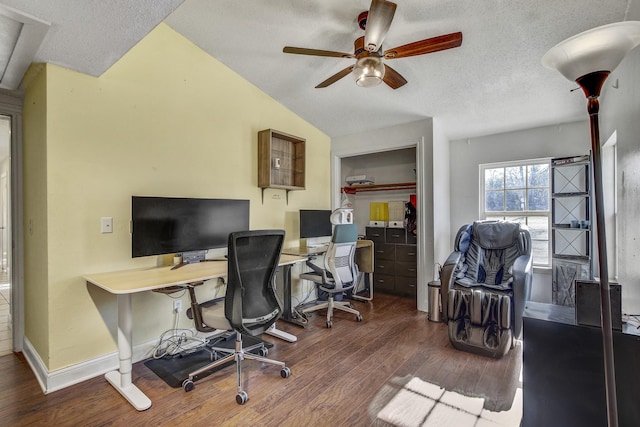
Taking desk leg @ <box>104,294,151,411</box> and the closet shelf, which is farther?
the closet shelf

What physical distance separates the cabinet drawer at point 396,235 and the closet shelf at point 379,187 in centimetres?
68

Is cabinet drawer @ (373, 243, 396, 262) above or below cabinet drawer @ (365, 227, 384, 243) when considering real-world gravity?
below

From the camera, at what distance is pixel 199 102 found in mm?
2936

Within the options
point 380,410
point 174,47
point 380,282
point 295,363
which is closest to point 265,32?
point 174,47

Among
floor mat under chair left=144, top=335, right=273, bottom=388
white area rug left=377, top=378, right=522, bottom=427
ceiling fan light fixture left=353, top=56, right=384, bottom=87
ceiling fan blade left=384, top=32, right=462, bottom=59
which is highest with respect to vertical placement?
ceiling fan blade left=384, top=32, right=462, bottom=59

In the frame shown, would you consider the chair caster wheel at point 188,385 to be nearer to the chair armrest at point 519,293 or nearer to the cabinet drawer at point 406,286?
the chair armrest at point 519,293

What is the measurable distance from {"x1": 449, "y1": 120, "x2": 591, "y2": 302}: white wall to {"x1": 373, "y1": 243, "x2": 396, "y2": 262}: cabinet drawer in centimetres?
81

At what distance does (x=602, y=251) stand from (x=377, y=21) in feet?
5.23

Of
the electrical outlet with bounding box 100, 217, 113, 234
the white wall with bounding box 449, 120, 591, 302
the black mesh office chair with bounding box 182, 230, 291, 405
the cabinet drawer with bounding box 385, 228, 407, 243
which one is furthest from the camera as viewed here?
the cabinet drawer with bounding box 385, 228, 407, 243

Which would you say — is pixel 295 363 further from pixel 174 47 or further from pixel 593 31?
pixel 174 47

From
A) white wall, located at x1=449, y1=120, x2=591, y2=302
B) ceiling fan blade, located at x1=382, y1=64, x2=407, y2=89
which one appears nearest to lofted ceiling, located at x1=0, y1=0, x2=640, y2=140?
white wall, located at x1=449, y1=120, x2=591, y2=302

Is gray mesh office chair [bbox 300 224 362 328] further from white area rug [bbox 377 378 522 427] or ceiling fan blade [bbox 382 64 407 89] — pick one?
ceiling fan blade [bbox 382 64 407 89]

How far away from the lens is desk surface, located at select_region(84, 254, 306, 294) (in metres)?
1.91

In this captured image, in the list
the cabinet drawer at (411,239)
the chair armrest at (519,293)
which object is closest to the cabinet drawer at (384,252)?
the cabinet drawer at (411,239)
